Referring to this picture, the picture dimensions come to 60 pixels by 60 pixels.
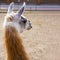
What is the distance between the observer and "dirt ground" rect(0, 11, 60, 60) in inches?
162

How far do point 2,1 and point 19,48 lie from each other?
8438 mm

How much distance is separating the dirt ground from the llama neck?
1.86m

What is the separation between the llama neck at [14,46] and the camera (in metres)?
2.02

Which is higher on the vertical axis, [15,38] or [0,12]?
[15,38]

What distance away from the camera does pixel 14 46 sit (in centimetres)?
202

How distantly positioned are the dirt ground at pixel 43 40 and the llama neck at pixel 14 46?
1.86 meters

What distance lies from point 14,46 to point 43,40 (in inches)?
117

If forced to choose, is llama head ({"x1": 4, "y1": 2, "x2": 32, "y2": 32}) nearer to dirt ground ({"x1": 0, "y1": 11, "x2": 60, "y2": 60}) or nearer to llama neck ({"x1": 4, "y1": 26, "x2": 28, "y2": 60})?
llama neck ({"x1": 4, "y1": 26, "x2": 28, "y2": 60})

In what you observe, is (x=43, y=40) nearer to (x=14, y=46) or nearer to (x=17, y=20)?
(x=17, y=20)

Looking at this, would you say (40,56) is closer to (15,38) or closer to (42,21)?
(15,38)

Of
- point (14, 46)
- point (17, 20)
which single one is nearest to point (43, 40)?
point (17, 20)

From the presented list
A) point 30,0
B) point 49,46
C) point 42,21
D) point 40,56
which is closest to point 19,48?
point 40,56

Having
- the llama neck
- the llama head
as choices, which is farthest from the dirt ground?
the llama neck

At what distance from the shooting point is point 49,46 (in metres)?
4.58
